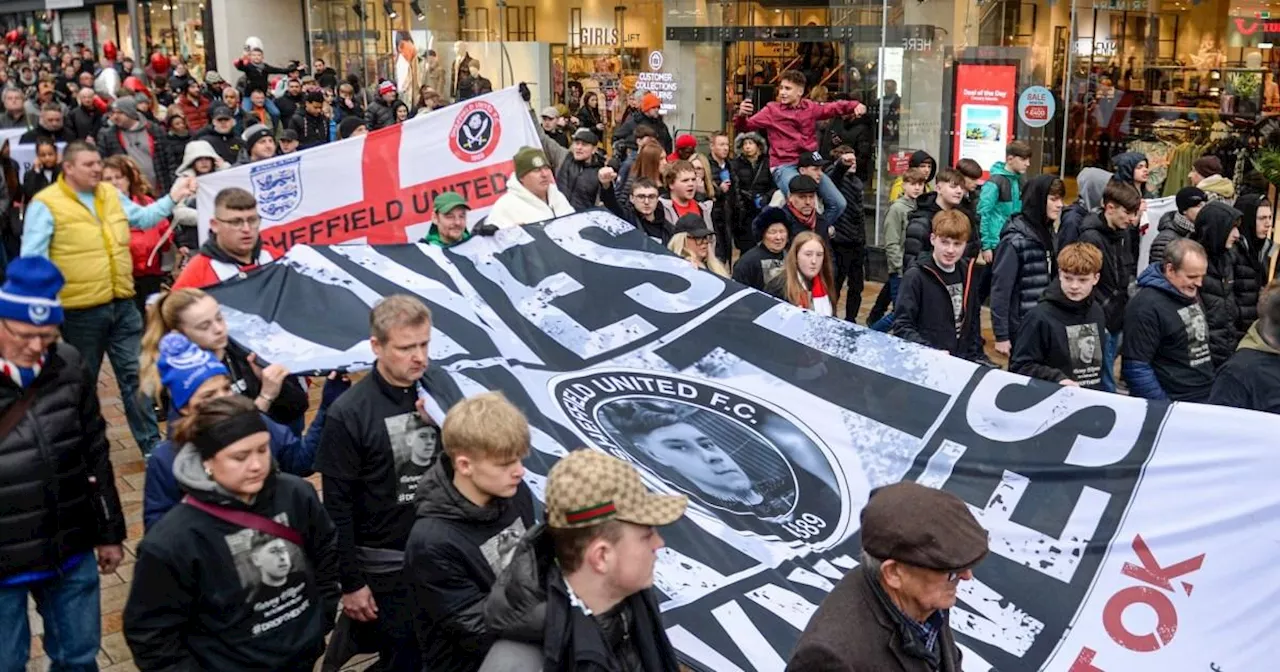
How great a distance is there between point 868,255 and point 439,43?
12214mm

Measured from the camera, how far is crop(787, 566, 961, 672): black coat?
8.63ft

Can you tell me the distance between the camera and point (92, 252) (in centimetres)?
717

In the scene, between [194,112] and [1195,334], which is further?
[194,112]

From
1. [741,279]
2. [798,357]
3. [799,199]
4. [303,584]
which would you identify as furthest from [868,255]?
[303,584]

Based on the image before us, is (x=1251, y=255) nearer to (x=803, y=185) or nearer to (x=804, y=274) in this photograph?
(x=803, y=185)

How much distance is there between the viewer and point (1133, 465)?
457cm

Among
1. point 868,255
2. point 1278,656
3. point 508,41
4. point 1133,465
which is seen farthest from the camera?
point 508,41

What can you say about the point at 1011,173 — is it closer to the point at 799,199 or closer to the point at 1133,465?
the point at 799,199

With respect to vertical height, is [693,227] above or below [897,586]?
above

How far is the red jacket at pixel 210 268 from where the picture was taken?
6.05 meters

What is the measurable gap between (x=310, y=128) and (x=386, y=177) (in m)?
7.75

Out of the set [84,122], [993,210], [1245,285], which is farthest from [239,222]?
[84,122]

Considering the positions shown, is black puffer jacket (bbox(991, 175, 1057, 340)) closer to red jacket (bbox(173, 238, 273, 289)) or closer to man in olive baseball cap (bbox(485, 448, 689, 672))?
red jacket (bbox(173, 238, 273, 289))

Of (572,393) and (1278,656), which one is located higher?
(572,393)
